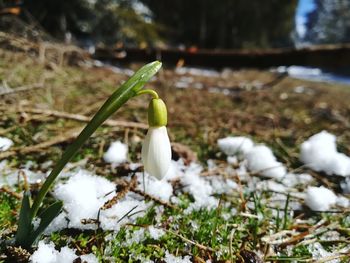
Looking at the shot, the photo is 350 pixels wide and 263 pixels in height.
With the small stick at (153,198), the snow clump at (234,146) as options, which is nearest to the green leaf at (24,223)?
the small stick at (153,198)

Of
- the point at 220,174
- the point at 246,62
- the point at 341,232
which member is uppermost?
the point at 246,62

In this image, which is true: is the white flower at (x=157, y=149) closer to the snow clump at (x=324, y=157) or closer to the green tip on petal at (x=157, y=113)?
the green tip on petal at (x=157, y=113)

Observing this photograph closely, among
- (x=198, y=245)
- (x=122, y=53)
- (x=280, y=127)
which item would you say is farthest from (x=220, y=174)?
(x=122, y=53)

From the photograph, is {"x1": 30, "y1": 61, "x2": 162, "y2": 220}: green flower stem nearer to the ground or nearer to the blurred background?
the ground

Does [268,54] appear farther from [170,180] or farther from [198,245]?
[198,245]

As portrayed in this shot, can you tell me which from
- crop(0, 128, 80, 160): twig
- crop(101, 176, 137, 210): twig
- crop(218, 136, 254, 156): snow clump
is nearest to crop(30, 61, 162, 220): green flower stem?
crop(101, 176, 137, 210): twig

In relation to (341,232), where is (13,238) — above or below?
above

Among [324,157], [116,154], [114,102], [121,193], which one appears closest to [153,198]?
[121,193]
